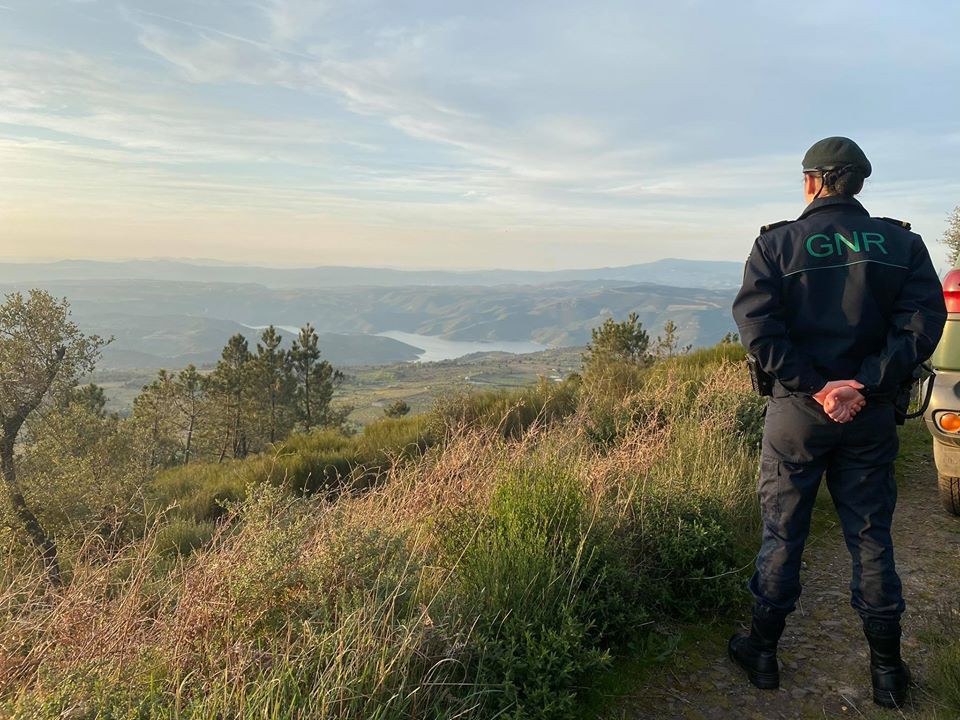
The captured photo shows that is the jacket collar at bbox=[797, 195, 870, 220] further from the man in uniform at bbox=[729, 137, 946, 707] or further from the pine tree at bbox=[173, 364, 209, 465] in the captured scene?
the pine tree at bbox=[173, 364, 209, 465]

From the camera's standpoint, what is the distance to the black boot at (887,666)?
2.34 metres

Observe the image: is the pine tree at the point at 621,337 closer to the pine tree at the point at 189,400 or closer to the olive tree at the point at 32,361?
the olive tree at the point at 32,361

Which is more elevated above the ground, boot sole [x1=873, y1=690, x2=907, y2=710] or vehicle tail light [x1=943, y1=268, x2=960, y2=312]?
vehicle tail light [x1=943, y1=268, x2=960, y2=312]

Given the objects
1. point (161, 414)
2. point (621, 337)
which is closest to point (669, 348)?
point (621, 337)

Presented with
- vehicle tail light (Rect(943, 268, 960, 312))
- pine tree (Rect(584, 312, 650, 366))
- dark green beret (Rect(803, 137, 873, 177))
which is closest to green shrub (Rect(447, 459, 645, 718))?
dark green beret (Rect(803, 137, 873, 177))

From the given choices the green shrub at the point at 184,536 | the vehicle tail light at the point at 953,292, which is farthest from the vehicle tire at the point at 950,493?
the green shrub at the point at 184,536

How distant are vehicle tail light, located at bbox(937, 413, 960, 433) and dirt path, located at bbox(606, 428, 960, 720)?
3.12 feet

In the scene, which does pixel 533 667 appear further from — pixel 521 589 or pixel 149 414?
pixel 149 414

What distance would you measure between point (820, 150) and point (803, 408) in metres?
1.22

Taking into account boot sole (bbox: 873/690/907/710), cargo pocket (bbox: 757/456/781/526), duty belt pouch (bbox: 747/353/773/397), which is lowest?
boot sole (bbox: 873/690/907/710)

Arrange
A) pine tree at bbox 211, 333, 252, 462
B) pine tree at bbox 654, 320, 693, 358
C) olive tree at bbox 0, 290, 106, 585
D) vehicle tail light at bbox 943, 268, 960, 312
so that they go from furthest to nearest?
pine tree at bbox 211, 333, 252, 462 → pine tree at bbox 654, 320, 693, 358 → olive tree at bbox 0, 290, 106, 585 → vehicle tail light at bbox 943, 268, 960, 312

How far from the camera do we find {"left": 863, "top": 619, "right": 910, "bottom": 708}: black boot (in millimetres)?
2336

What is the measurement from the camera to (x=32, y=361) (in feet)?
24.5

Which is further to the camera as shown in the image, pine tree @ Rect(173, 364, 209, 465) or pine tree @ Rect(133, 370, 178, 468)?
pine tree @ Rect(173, 364, 209, 465)
